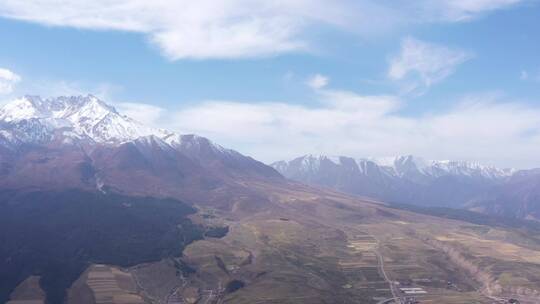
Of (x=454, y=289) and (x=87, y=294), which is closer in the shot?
(x=87, y=294)

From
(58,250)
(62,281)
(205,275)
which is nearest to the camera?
(62,281)

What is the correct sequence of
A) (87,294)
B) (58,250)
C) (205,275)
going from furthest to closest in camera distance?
(58,250), (205,275), (87,294)

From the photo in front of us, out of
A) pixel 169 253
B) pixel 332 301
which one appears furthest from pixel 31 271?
pixel 332 301

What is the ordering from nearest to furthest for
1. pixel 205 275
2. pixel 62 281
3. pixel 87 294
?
pixel 87 294
pixel 62 281
pixel 205 275

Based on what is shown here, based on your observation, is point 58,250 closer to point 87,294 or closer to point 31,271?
point 31,271

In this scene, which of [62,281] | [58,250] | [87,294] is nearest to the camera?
[87,294]

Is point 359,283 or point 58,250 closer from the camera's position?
point 359,283

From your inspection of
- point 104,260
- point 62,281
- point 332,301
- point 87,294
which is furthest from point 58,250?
point 332,301

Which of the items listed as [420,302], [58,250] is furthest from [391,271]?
[58,250]

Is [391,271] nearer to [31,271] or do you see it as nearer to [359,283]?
[359,283]
